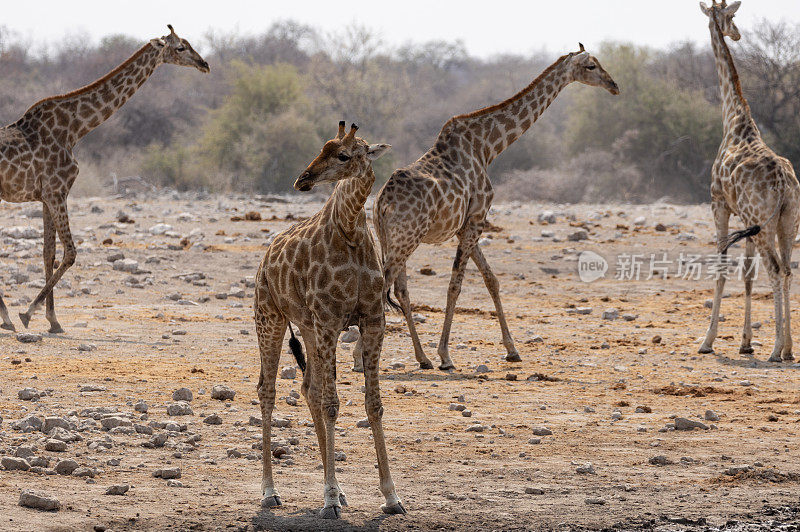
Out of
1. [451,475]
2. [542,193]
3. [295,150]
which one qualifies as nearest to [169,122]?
[295,150]

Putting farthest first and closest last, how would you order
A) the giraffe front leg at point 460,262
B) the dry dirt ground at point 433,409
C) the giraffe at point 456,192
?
the giraffe front leg at point 460,262
the giraffe at point 456,192
the dry dirt ground at point 433,409

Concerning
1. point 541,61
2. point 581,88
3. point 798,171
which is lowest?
point 798,171

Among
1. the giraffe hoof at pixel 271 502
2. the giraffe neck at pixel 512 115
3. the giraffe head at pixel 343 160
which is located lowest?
the giraffe hoof at pixel 271 502

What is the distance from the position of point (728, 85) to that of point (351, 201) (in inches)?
316

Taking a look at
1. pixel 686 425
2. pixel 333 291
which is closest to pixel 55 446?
pixel 333 291

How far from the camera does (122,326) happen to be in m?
11.1

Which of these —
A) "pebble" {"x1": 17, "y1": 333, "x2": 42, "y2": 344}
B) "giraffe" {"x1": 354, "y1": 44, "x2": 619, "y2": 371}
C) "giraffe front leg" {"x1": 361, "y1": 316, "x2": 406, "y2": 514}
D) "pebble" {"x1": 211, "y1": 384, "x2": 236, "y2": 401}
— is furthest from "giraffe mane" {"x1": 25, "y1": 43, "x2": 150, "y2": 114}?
"giraffe front leg" {"x1": 361, "y1": 316, "x2": 406, "y2": 514}

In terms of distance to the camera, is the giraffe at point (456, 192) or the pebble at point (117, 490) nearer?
the pebble at point (117, 490)

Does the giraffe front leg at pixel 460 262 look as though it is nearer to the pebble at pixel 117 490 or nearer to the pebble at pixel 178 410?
the pebble at pixel 178 410

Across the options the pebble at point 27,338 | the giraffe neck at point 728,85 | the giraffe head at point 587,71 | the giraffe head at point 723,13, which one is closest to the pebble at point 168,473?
the pebble at point 27,338

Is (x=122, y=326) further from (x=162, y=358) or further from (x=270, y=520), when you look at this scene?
(x=270, y=520)

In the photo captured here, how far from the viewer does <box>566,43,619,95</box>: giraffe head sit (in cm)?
1126

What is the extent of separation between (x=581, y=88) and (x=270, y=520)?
118 ft

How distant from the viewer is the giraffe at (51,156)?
10625mm
